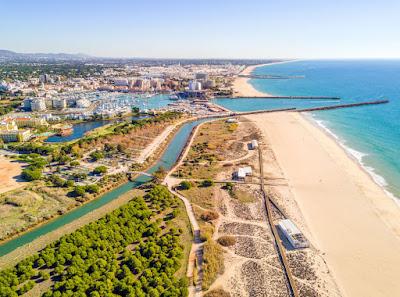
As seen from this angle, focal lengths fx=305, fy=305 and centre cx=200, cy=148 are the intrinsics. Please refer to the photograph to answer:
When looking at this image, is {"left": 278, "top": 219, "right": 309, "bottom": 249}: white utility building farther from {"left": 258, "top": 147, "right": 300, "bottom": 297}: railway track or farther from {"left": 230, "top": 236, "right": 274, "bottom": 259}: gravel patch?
{"left": 230, "top": 236, "right": 274, "bottom": 259}: gravel patch

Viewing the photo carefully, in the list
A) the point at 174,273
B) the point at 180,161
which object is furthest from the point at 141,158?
the point at 174,273

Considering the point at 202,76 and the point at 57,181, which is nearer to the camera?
the point at 57,181

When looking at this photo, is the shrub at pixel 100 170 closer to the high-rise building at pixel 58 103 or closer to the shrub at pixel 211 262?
the shrub at pixel 211 262

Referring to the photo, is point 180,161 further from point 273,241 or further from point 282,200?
point 273,241

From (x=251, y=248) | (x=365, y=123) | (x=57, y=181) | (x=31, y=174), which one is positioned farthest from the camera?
(x=365, y=123)

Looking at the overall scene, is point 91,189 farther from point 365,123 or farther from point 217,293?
point 365,123

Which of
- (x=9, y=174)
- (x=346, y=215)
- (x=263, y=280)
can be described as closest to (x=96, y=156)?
(x=9, y=174)

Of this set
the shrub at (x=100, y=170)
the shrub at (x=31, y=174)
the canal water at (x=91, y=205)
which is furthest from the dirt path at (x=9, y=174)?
the canal water at (x=91, y=205)

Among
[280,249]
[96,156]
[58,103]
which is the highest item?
[58,103]
